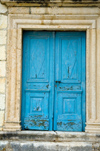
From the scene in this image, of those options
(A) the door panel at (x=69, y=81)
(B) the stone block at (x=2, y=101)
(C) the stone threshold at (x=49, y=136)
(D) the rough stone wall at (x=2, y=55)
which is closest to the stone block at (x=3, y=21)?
(D) the rough stone wall at (x=2, y=55)

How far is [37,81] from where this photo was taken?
4.86m

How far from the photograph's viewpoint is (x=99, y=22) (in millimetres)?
4734

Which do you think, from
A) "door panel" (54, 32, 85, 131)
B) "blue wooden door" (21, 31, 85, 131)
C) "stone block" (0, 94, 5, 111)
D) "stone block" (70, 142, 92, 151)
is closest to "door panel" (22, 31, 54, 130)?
A: "blue wooden door" (21, 31, 85, 131)

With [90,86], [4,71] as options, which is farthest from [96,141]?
[4,71]

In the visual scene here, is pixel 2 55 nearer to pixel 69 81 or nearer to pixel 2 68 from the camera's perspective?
pixel 2 68

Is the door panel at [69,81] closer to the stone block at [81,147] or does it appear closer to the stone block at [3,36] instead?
the stone block at [81,147]

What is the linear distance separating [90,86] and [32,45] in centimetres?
150

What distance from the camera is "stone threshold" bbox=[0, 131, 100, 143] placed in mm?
4582

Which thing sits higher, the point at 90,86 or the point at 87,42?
the point at 87,42

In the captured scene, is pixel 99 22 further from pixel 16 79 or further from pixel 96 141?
pixel 96 141

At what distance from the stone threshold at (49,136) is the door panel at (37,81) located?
0.22m

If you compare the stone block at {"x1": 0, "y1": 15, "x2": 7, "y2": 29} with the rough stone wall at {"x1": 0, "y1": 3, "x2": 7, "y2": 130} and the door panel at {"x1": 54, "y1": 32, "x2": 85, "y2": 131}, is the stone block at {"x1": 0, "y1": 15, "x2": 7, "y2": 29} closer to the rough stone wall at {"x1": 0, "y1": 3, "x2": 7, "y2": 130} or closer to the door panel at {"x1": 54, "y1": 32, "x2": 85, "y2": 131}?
the rough stone wall at {"x1": 0, "y1": 3, "x2": 7, "y2": 130}

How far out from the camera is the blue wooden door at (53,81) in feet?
15.8

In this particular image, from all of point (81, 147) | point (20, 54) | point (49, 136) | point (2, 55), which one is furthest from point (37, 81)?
point (81, 147)
